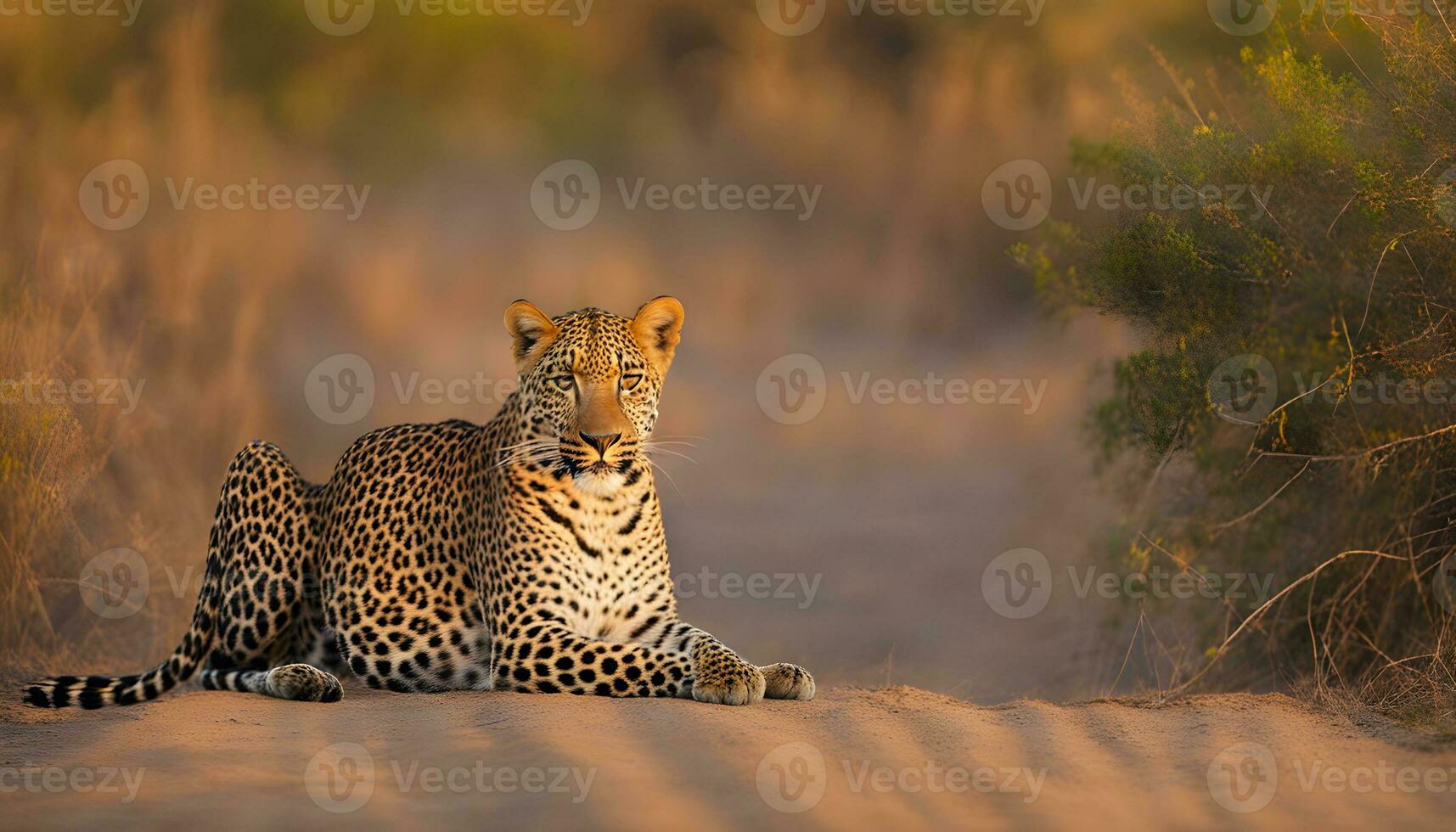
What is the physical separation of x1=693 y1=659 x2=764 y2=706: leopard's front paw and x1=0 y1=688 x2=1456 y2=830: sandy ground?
111mm

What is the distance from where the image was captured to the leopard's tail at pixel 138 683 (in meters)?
8.87

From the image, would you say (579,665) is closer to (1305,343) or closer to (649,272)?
(1305,343)

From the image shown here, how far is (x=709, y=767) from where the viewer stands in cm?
682

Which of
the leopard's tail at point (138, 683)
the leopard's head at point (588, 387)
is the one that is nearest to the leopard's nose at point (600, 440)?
the leopard's head at point (588, 387)

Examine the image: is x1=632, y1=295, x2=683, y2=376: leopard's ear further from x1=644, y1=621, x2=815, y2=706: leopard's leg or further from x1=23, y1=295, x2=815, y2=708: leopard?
x1=644, y1=621, x2=815, y2=706: leopard's leg

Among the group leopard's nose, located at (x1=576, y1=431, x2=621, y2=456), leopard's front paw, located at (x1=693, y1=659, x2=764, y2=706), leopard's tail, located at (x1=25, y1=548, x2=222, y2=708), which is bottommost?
leopard's tail, located at (x1=25, y1=548, x2=222, y2=708)

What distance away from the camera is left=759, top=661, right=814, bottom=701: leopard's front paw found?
841 centimetres

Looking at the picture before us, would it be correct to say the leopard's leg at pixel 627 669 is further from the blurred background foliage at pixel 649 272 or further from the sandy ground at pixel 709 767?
the blurred background foliage at pixel 649 272

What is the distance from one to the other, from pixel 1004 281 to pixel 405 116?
304 inches

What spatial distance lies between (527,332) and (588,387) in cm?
60

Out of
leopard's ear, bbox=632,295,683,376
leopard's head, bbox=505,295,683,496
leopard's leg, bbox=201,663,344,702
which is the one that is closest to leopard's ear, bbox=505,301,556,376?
leopard's head, bbox=505,295,683,496

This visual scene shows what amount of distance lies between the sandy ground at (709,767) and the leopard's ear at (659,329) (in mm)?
1917

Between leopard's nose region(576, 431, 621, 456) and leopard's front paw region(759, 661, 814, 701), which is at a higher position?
leopard's nose region(576, 431, 621, 456)

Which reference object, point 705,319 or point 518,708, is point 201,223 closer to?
point 705,319
